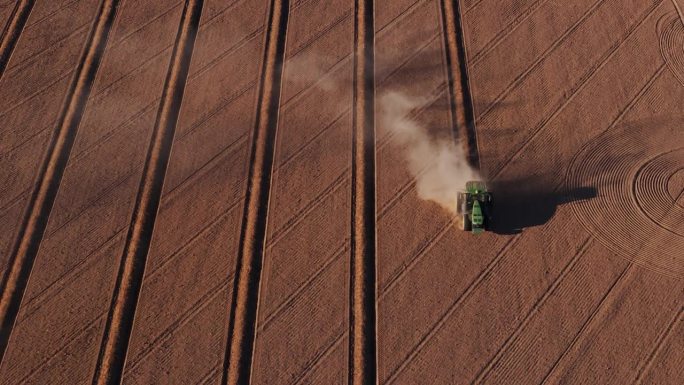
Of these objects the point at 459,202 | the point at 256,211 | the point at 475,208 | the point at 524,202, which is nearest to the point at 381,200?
the point at 459,202

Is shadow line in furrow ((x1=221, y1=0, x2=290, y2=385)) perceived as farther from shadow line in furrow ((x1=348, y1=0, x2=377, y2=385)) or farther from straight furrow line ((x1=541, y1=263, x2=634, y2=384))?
straight furrow line ((x1=541, y1=263, x2=634, y2=384))

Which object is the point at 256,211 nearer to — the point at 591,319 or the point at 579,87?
the point at 591,319

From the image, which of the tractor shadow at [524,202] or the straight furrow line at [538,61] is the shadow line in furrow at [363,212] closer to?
the tractor shadow at [524,202]

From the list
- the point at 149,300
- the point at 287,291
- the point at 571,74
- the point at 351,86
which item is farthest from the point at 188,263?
the point at 571,74

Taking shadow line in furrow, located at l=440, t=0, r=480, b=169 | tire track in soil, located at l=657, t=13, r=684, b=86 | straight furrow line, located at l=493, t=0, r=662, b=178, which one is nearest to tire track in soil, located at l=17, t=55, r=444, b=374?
shadow line in furrow, located at l=440, t=0, r=480, b=169

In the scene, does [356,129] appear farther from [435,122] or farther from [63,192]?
[63,192]
